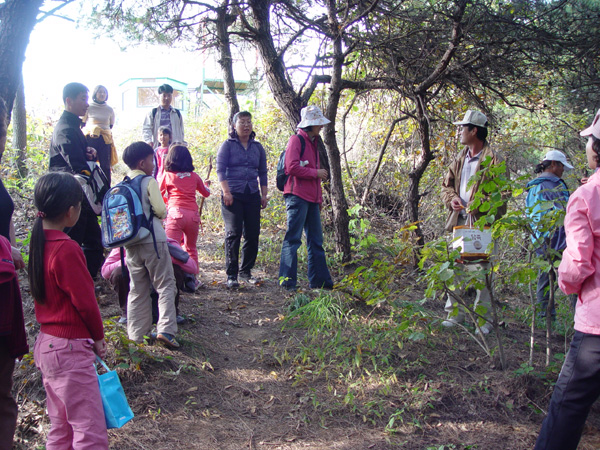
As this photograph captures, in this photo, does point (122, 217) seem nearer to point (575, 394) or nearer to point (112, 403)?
point (112, 403)

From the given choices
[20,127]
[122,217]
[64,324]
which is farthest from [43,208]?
[20,127]

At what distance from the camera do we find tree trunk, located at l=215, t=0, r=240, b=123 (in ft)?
24.1

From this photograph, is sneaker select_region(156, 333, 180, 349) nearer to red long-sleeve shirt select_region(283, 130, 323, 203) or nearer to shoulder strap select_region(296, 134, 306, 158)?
red long-sleeve shirt select_region(283, 130, 323, 203)

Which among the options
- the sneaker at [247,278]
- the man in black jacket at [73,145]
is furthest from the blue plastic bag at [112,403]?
the sneaker at [247,278]

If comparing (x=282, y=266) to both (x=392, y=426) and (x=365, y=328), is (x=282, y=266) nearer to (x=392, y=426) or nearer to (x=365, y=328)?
(x=365, y=328)

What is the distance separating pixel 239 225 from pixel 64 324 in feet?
12.1

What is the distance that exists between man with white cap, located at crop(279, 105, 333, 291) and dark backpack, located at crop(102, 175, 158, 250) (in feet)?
7.26

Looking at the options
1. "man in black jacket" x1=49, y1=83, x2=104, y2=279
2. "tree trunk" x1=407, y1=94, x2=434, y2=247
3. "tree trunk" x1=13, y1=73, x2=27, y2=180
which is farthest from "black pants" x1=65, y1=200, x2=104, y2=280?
"tree trunk" x1=13, y1=73, x2=27, y2=180

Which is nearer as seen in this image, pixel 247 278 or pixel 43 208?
pixel 43 208

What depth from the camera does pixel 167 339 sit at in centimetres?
403

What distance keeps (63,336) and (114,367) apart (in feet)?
4.32

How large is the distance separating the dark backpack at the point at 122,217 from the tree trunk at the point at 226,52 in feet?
13.5

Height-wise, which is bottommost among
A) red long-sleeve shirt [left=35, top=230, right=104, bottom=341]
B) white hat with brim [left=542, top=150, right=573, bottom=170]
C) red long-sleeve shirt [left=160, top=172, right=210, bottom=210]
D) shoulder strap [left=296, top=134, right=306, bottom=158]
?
red long-sleeve shirt [left=35, top=230, right=104, bottom=341]

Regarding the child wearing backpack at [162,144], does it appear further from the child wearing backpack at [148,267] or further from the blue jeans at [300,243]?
the child wearing backpack at [148,267]
